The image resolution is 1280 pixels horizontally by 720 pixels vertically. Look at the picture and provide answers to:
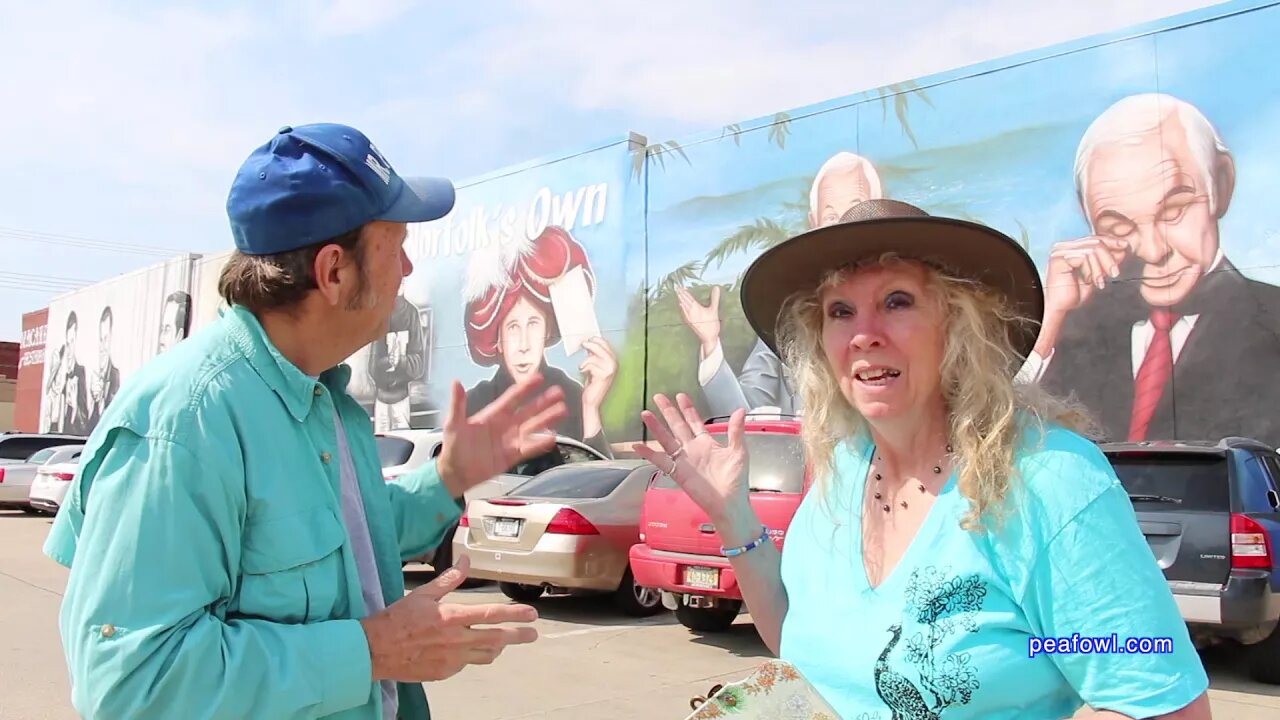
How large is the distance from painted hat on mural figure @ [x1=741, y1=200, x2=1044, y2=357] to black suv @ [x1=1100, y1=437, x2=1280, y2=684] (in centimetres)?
513

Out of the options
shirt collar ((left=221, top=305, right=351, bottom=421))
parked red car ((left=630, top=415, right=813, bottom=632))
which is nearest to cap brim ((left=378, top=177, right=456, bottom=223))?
shirt collar ((left=221, top=305, right=351, bottom=421))

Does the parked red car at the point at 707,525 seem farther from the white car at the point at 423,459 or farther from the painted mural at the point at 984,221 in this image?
the white car at the point at 423,459

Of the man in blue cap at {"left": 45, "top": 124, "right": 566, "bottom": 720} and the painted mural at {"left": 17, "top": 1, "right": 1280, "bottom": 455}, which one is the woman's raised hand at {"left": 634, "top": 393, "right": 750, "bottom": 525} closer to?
the man in blue cap at {"left": 45, "top": 124, "right": 566, "bottom": 720}

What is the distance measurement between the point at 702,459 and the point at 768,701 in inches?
32.9

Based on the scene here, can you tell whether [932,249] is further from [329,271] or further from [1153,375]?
[1153,375]

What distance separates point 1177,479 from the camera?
263 inches

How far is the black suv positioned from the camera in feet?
20.5

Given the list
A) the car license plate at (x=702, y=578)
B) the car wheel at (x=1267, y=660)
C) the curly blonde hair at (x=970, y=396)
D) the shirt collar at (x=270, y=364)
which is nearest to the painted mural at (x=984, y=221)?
the car license plate at (x=702, y=578)

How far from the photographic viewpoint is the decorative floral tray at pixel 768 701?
1.89 metres

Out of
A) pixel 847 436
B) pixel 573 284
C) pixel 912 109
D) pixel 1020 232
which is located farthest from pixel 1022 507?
pixel 573 284

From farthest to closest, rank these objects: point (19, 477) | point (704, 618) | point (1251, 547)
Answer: point (19, 477) → point (704, 618) → point (1251, 547)

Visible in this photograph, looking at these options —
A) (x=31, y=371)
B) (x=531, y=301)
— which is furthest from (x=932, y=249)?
(x=31, y=371)

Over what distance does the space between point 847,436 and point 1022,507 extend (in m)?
0.72

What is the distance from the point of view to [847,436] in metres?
2.40
